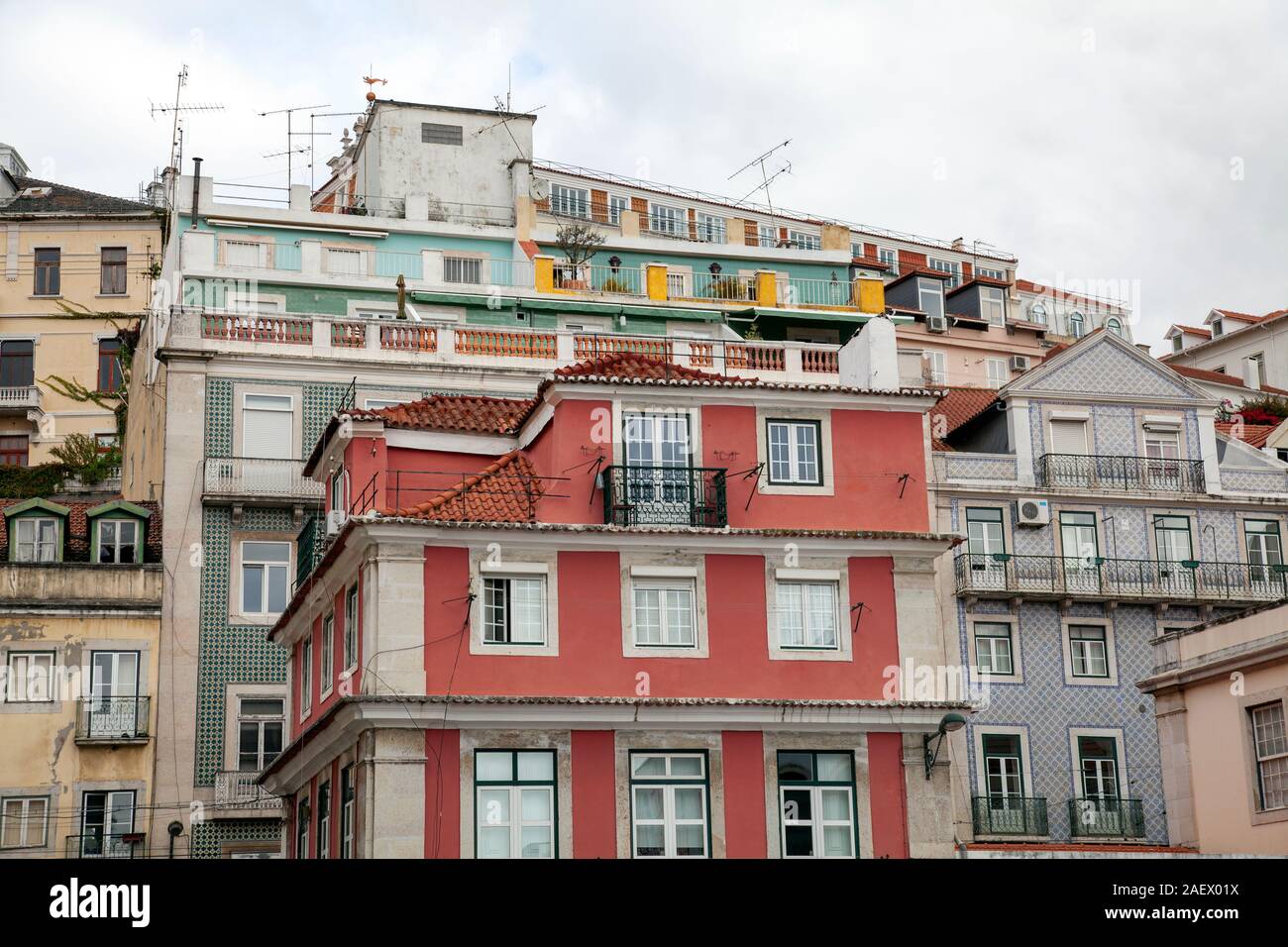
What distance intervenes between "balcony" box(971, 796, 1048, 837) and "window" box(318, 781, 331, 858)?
1783 centimetres

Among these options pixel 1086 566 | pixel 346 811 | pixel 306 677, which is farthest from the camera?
pixel 1086 566

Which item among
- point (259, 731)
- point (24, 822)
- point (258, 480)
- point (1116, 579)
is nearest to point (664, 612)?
point (259, 731)

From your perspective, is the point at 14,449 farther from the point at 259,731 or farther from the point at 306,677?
the point at 306,677

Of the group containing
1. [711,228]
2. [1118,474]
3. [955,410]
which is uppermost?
[711,228]

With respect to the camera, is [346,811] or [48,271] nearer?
[346,811]

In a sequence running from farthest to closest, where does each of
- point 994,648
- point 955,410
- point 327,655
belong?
point 955,410 → point 994,648 → point 327,655

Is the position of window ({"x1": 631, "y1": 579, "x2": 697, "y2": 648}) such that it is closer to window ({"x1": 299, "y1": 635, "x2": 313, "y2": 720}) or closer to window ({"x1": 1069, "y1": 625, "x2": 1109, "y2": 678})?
window ({"x1": 299, "y1": 635, "x2": 313, "y2": 720})

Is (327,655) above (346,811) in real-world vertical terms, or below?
above

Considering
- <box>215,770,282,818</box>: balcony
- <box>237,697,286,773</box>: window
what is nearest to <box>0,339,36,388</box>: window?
<box>237,697,286,773</box>: window

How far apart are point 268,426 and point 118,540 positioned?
4.33 metres

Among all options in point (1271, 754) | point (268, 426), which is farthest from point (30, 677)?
point (1271, 754)

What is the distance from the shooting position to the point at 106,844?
1652 inches

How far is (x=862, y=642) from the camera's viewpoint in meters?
34.0
